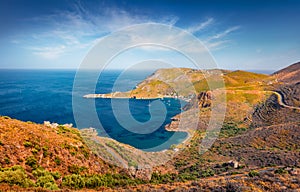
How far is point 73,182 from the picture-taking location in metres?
9.28

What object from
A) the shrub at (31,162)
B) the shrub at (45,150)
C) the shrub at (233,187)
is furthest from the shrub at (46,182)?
the shrub at (233,187)

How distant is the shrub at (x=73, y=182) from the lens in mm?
9147

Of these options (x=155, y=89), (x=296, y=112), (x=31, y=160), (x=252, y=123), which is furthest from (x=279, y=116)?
(x=155, y=89)

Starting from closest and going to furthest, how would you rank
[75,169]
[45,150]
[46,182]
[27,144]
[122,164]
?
[46,182], [27,144], [75,169], [45,150], [122,164]

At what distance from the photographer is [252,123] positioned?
4375 centimetres

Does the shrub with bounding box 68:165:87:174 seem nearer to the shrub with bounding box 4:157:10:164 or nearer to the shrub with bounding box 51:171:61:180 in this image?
the shrub with bounding box 51:171:61:180

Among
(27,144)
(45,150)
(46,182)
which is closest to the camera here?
(46,182)

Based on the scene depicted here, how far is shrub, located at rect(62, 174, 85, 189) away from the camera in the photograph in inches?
Result: 360

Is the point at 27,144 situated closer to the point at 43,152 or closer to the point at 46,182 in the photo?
the point at 43,152

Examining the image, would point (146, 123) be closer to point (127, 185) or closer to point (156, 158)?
point (156, 158)

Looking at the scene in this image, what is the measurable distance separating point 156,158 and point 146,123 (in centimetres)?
3152

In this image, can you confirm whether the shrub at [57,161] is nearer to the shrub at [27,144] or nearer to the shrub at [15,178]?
the shrub at [27,144]

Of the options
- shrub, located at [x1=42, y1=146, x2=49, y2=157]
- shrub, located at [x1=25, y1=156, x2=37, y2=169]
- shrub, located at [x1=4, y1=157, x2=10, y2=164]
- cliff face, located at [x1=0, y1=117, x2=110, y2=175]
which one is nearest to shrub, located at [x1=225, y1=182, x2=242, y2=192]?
cliff face, located at [x1=0, y1=117, x2=110, y2=175]

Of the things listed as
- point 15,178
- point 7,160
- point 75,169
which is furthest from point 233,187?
point 7,160
